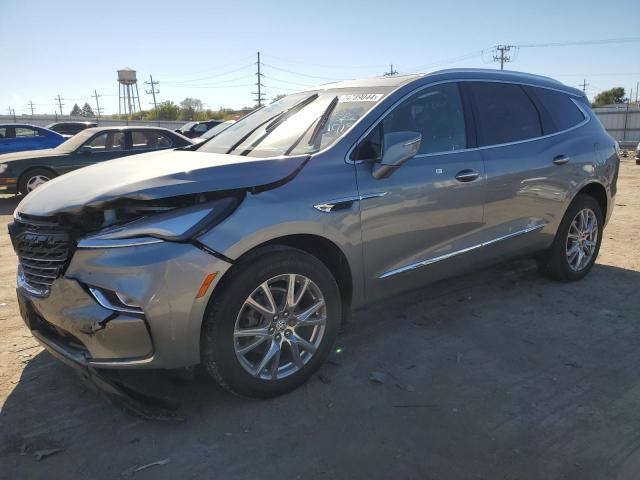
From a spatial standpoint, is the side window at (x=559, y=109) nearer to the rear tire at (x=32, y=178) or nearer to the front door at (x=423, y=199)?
the front door at (x=423, y=199)

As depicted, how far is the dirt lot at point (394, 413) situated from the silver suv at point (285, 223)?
33cm

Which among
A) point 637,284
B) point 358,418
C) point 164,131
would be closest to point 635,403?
point 358,418

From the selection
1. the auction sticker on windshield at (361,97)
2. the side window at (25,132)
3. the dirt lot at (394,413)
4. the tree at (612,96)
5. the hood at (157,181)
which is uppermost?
the tree at (612,96)

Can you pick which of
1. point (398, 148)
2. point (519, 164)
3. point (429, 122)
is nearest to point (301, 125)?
point (398, 148)

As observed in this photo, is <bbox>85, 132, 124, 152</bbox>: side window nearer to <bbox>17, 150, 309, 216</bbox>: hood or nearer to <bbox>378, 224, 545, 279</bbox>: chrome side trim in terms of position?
<bbox>17, 150, 309, 216</bbox>: hood

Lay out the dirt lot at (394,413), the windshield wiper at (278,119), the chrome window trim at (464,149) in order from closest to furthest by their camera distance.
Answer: the dirt lot at (394,413)
the chrome window trim at (464,149)
the windshield wiper at (278,119)

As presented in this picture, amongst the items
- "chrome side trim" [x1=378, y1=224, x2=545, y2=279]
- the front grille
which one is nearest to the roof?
"chrome side trim" [x1=378, y1=224, x2=545, y2=279]

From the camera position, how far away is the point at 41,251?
2.69 meters

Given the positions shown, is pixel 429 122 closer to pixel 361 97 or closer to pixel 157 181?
pixel 361 97

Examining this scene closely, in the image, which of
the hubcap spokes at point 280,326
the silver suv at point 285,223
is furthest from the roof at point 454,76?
the hubcap spokes at point 280,326

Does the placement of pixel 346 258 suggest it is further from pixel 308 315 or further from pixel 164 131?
pixel 164 131

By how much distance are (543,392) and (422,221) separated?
1272 millimetres

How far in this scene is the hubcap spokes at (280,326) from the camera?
2.80 meters

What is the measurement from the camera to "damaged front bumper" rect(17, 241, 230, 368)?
241 centimetres
